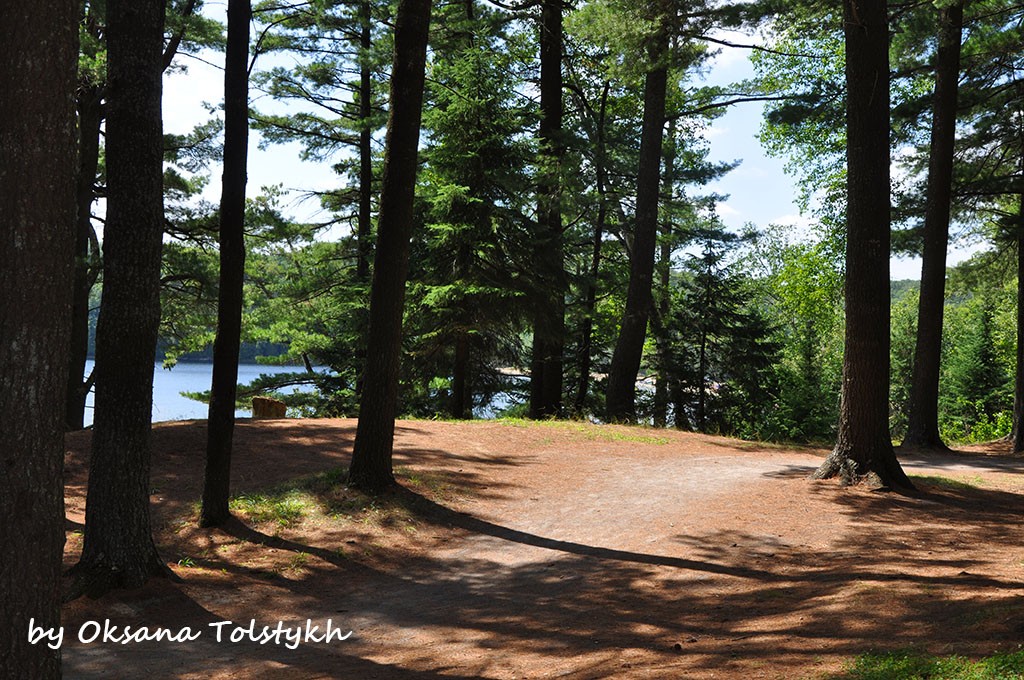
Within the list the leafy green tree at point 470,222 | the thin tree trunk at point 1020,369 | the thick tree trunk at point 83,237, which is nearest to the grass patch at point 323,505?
the leafy green tree at point 470,222

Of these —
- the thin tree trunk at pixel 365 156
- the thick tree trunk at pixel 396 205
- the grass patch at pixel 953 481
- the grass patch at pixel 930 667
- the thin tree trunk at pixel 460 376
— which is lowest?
the grass patch at pixel 930 667

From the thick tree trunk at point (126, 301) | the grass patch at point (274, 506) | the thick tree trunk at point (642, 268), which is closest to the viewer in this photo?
the thick tree trunk at point (126, 301)

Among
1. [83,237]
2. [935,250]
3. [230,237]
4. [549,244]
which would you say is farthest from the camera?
[549,244]

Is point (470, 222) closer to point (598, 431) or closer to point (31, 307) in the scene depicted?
point (598, 431)

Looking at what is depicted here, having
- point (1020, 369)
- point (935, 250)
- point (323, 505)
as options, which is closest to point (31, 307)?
point (323, 505)

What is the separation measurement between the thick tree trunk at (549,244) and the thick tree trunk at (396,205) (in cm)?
764

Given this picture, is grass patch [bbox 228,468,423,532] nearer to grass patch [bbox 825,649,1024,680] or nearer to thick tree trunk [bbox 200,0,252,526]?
thick tree trunk [bbox 200,0,252,526]

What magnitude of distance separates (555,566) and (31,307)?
5.45m

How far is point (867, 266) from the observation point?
31.6 feet

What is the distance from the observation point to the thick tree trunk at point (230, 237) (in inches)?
325

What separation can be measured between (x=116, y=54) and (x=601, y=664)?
20.8 ft

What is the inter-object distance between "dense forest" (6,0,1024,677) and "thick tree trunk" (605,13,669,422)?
0.06 m

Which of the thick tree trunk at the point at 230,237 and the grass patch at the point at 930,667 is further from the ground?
the thick tree trunk at the point at 230,237

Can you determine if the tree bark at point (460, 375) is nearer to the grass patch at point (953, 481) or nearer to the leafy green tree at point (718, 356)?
the leafy green tree at point (718, 356)
